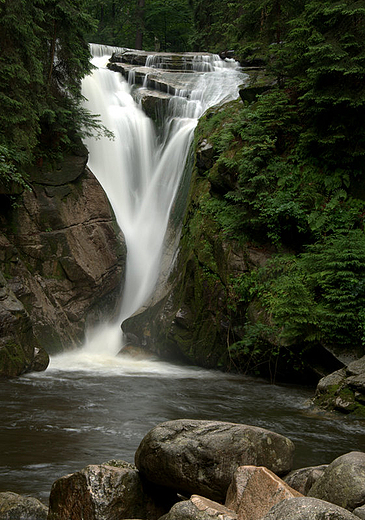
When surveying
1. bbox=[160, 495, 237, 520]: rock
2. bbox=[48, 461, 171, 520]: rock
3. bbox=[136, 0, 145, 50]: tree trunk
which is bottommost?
bbox=[48, 461, 171, 520]: rock

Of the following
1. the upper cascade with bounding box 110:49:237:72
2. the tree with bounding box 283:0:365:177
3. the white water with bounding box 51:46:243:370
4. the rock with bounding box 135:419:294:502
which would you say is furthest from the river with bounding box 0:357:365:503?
the upper cascade with bounding box 110:49:237:72

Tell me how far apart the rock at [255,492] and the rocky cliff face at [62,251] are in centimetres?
975

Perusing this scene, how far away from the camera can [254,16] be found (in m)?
14.7

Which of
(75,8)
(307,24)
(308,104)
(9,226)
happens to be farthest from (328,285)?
(75,8)

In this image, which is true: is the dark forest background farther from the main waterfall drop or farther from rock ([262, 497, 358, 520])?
rock ([262, 497, 358, 520])

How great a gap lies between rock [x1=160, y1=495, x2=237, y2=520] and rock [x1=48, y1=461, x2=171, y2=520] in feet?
2.15

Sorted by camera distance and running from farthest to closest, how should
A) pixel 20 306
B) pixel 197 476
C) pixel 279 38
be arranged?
pixel 279 38
pixel 20 306
pixel 197 476

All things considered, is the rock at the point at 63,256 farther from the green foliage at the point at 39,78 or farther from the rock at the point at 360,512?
the rock at the point at 360,512

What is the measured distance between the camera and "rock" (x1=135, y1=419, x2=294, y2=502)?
13.5 ft

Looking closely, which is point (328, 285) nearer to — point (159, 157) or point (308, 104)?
point (308, 104)

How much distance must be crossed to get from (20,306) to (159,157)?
9.17 metres

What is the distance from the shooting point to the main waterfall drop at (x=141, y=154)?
15820 millimetres

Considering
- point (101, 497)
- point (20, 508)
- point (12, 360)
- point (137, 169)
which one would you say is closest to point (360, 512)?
point (101, 497)

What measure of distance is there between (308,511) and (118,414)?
5409mm
